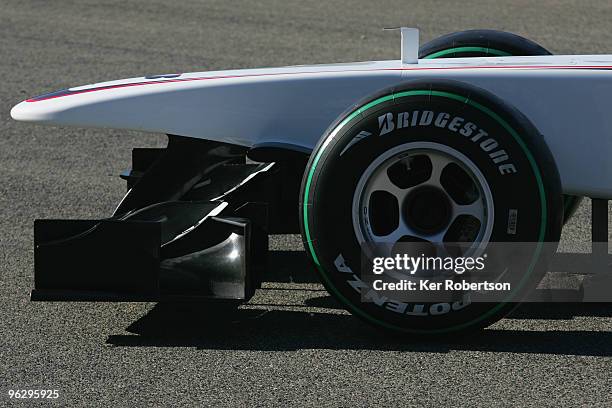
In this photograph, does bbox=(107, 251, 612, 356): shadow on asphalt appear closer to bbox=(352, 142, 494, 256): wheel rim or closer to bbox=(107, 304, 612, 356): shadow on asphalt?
bbox=(107, 304, 612, 356): shadow on asphalt

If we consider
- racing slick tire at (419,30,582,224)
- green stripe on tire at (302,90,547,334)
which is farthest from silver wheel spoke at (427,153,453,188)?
racing slick tire at (419,30,582,224)

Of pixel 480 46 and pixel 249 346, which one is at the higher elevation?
pixel 480 46

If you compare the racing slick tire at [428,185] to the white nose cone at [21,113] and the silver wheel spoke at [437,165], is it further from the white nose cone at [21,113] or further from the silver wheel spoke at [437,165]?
the white nose cone at [21,113]

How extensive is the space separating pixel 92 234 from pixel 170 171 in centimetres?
89

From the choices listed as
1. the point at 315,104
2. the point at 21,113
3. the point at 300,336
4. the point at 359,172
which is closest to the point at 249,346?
the point at 300,336

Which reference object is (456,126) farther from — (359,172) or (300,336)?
(300,336)

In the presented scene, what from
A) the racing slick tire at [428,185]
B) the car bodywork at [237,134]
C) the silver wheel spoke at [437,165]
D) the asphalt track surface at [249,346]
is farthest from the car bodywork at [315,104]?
the asphalt track surface at [249,346]

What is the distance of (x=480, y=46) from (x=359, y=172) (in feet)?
5.44

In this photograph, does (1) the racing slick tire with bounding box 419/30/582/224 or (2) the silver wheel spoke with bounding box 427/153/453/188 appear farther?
(1) the racing slick tire with bounding box 419/30/582/224

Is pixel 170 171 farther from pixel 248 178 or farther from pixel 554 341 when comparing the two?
pixel 554 341

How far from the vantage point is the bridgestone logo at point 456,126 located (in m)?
4.34

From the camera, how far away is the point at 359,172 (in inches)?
175

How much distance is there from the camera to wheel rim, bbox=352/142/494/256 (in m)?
4.46

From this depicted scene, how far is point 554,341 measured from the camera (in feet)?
15.0
